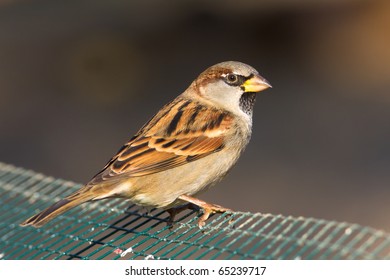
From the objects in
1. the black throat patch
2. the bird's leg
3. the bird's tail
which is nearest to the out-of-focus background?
the black throat patch

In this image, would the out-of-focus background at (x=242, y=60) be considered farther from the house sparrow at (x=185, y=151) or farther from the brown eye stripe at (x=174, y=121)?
the brown eye stripe at (x=174, y=121)

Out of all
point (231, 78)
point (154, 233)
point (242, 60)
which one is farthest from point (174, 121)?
point (242, 60)

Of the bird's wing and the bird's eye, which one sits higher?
the bird's eye

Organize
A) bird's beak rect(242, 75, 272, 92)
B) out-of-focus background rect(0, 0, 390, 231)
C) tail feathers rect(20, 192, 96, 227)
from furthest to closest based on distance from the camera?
out-of-focus background rect(0, 0, 390, 231), bird's beak rect(242, 75, 272, 92), tail feathers rect(20, 192, 96, 227)

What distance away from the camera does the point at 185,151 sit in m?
3.97

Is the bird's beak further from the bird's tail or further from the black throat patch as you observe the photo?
the bird's tail

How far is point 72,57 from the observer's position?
29.9 ft

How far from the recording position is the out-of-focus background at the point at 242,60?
682 centimetres

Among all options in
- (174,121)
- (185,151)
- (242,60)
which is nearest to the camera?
(185,151)

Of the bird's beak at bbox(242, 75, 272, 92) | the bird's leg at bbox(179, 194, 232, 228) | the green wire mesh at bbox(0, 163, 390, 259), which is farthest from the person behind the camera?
the bird's beak at bbox(242, 75, 272, 92)

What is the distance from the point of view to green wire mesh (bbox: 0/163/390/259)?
9.73 ft

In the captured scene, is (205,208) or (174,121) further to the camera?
(174,121)

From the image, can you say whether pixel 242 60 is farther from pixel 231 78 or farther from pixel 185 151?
pixel 185 151

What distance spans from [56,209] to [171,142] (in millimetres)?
817
